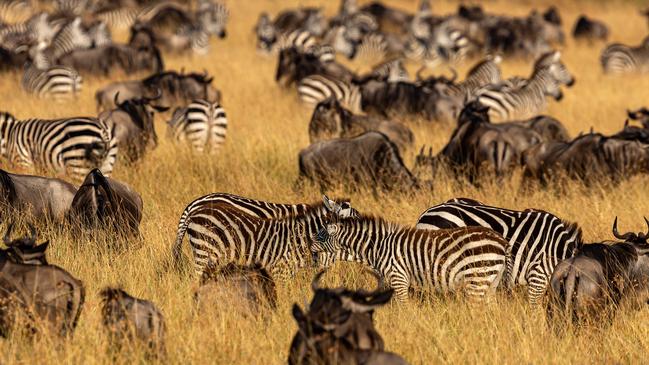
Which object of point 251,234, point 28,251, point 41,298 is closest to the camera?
point 41,298

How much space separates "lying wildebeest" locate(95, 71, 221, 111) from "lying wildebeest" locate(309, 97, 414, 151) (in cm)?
338

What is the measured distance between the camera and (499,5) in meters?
44.4

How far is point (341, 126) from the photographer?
51.0 feet

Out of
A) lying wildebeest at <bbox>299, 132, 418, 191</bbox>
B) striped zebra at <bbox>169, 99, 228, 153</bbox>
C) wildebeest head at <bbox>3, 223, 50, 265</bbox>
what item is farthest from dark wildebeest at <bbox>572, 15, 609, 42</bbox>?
wildebeest head at <bbox>3, 223, 50, 265</bbox>

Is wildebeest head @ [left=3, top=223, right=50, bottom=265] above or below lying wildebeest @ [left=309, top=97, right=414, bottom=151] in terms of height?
below

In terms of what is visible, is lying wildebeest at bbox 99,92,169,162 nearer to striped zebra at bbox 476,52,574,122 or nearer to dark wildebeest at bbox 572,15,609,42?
striped zebra at bbox 476,52,574,122

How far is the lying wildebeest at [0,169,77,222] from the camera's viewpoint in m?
9.86

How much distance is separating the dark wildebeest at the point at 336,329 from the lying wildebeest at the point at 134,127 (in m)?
8.25

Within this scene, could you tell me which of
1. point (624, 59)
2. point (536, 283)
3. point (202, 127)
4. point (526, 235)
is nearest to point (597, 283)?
point (536, 283)

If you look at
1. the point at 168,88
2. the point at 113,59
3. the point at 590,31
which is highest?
the point at 590,31

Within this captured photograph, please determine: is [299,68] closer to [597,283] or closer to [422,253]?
[422,253]

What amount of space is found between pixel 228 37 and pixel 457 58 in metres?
8.23

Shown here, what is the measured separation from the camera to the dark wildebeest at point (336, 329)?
5.65m

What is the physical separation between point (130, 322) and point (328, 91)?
514 inches
